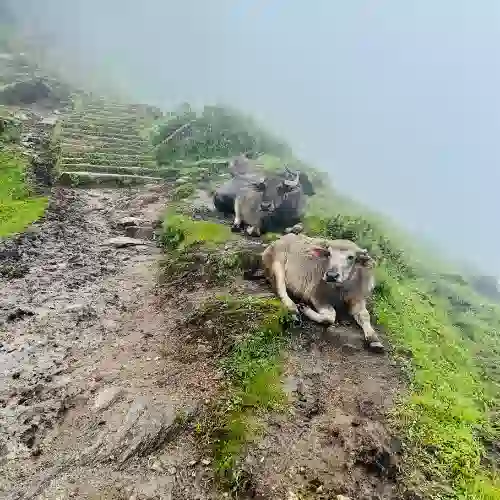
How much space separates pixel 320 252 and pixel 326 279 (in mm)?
979

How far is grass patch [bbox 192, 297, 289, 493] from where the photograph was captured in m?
4.84

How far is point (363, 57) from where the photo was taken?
120m

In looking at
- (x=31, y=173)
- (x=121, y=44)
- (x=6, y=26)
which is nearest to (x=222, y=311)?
(x=31, y=173)

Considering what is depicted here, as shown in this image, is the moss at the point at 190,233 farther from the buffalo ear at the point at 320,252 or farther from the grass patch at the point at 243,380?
the grass patch at the point at 243,380

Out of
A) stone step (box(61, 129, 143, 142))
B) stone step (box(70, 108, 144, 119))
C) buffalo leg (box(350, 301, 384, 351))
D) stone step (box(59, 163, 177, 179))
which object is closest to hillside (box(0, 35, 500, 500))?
buffalo leg (box(350, 301, 384, 351))

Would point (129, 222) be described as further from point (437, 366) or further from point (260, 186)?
point (437, 366)

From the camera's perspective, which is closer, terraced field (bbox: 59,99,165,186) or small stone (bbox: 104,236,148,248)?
small stone (bbox: 104,236,148,248)

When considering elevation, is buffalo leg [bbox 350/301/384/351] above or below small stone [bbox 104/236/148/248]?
above

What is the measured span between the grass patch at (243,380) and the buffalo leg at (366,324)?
1.06 m

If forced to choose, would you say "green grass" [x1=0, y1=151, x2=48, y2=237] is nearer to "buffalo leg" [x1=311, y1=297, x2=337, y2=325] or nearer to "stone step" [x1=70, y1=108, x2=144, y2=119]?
"buffalo leg" [x1=311, y1=297, x2=337, y2=325]

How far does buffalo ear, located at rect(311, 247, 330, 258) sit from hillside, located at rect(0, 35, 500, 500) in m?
0.87

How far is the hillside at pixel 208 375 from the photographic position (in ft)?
15.8

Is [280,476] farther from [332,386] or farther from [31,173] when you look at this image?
[31,173]

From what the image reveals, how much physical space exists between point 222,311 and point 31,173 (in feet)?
Result: 29.3
